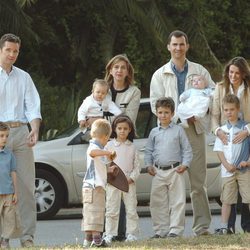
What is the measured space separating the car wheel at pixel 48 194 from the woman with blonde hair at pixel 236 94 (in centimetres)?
491

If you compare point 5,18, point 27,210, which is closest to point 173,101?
point 27,210

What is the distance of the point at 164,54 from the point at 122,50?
1.16 m

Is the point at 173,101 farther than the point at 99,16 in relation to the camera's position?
No

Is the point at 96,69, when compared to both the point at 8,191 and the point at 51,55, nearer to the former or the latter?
the point at 51,55

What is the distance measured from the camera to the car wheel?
54.9ft

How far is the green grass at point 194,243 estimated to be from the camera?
419 inches

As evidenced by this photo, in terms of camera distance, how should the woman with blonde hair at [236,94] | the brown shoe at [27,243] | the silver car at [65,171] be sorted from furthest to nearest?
the silver car at [65,171]
the woman with blonde hair at [236,94]
the brown shoe at [27,243]

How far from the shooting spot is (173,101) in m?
12.2

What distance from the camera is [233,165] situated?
12.2m

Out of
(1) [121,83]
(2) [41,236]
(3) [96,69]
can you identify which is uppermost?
(3) [96,69]

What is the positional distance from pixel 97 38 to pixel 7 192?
1468 centimetres

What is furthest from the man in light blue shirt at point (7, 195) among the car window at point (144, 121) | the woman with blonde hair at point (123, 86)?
the car window at point (144, 121)

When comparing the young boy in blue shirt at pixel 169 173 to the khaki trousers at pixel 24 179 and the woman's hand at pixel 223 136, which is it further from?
the khaki trousers at pixel 24 179

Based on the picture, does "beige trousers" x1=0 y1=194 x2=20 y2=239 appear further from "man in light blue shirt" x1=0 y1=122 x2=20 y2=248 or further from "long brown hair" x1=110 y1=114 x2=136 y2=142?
"long brown hair" x1=110 y1=114 x2=136 y2=142
